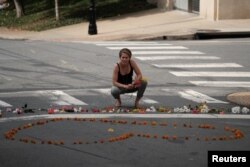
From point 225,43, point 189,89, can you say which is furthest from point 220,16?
point 189,89

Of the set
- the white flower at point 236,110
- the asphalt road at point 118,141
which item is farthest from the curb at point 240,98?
the asphalt road at point 118,141

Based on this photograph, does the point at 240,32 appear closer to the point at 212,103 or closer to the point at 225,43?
the point at 225,43

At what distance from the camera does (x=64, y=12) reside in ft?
112

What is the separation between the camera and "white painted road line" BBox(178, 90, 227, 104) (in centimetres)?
1200

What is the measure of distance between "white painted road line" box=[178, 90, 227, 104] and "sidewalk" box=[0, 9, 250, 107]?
33.9 feet

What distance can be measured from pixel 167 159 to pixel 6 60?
11837mm

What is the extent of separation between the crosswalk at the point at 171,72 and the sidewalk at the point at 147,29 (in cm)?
206

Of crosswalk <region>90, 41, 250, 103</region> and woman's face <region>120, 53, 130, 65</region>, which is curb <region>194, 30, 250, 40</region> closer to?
crosswalk <region>90, 41, 250, 103</region>

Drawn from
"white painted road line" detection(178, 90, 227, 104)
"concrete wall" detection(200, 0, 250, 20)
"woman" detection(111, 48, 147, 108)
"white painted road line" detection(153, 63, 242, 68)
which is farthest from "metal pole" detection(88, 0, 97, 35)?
"woman" detection(111, 48, 147, 108)

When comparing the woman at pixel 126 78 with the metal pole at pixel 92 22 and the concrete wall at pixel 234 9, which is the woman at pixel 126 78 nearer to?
the metal pole at pixel 92 22

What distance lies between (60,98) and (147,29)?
47.9ft

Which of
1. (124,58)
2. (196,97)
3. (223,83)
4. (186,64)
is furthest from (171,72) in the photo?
(124,58)

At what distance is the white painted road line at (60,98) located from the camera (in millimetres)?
11742

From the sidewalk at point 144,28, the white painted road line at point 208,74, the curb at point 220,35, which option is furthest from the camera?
the sidewalk at point 144,28
